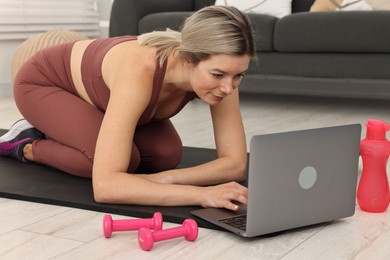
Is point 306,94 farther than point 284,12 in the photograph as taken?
Yes

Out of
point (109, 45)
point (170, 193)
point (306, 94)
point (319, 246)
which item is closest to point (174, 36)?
point (109, 45)

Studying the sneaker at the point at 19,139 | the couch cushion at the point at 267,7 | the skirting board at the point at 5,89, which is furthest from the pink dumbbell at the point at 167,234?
the skirting board at the point at 5,89

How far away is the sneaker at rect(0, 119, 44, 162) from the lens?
209cm

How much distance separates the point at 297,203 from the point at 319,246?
10 cm

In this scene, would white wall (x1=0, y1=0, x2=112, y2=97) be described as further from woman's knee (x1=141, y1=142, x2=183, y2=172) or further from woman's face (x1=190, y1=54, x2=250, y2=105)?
woman's face (x1=190, y1=54, x2=250, y2=105)

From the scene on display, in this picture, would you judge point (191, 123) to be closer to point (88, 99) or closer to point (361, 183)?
point (88, 99)

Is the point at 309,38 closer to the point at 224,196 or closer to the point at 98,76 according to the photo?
the point at 98,76

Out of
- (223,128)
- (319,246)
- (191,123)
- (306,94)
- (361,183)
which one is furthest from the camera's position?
(306,94)

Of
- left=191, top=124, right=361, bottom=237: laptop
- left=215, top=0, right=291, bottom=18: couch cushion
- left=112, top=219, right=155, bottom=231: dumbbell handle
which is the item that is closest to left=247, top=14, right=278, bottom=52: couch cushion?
left=215, top=0, right=291, bottom=18: couch cushion

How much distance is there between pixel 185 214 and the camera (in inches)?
59.5

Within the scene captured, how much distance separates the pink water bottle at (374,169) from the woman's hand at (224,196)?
0.32 metres

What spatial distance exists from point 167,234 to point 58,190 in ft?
1.75

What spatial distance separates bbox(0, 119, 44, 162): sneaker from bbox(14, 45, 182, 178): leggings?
0.04 meters

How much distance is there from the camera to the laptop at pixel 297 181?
1.30 metres
